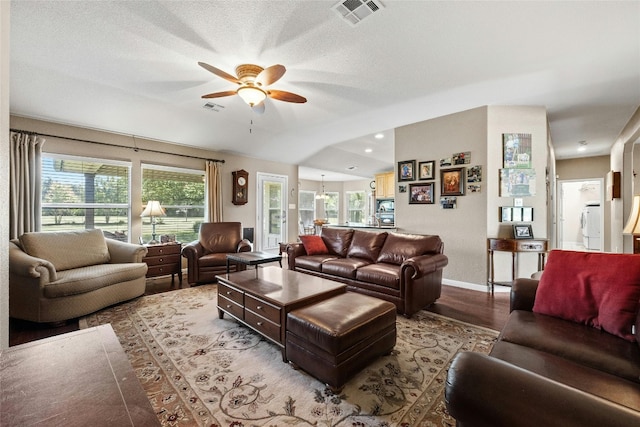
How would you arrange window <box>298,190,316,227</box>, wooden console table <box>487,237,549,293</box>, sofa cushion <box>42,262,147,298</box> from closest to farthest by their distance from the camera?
sofa cushion <box>42,262,147,298</box>
wooden console table <box>487,237,549,293</box>
window <box>298,190,316,227</box>

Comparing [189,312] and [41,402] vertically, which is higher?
[41,402]

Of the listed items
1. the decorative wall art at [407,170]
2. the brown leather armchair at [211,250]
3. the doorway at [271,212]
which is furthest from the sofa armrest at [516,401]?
the doorway at [271,212]

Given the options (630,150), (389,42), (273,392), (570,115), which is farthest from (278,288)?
(630,150)

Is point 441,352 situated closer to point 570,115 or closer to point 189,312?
point 189,312

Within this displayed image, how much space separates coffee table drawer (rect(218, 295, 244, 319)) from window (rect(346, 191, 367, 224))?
8798 millimetres

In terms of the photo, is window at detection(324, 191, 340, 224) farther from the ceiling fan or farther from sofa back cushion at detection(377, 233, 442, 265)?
the ceiling fan

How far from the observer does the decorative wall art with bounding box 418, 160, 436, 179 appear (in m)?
4.56

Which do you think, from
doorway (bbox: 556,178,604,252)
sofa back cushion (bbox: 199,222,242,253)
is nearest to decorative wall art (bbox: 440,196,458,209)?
sofa back cushion (bbox: 199,222,242,253)

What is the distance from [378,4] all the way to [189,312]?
3546 millimetres

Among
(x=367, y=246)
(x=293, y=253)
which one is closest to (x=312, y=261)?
(x=293, y=253)

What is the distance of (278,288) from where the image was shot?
2510mm

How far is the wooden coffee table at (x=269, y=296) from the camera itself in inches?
84.0

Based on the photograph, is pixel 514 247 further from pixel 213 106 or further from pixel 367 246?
pixel 213 106

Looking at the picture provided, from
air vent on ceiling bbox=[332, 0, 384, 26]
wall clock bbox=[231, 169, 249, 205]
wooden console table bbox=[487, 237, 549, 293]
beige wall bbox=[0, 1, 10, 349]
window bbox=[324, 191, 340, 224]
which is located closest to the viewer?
beige wall bbox=[0, 1, 10, 349]
